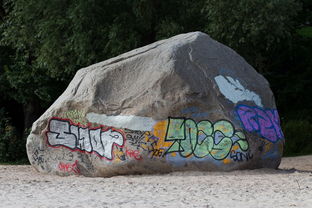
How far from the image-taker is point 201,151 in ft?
37.8

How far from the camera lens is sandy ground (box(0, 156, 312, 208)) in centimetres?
799

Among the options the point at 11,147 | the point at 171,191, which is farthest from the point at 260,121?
the point at 11,147

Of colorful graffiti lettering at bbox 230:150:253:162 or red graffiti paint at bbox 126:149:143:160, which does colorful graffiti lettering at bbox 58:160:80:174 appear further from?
colorful graffiti lettering at bbox 230:150:253:162

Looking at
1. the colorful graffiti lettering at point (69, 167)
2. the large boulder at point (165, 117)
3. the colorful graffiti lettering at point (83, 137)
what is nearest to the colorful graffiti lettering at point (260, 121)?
the large boulder at point (165, 117)

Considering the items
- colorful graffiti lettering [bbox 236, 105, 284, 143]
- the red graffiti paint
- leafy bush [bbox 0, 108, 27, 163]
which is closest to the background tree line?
leafy bush [bbox 0, 108, 27, 163]

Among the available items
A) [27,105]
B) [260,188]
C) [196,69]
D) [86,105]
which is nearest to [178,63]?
[196,69]

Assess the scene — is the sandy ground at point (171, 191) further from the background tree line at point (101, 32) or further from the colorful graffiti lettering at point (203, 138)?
the background tree line at point (101, 32)

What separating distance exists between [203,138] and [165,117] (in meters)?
0.81

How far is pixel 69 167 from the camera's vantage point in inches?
489

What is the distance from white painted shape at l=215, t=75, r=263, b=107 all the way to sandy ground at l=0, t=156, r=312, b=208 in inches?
55.4

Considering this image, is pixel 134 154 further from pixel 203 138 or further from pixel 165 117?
pixel 203 138

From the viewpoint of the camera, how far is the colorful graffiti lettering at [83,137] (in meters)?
11.9

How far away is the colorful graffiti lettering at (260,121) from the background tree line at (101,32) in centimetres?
535

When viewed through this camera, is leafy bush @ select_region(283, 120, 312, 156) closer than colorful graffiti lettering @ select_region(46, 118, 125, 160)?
No
